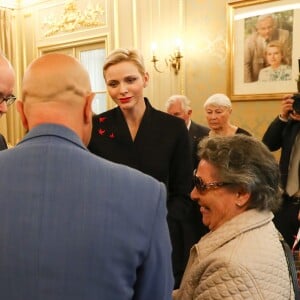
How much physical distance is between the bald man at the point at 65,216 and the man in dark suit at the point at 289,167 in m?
2.11

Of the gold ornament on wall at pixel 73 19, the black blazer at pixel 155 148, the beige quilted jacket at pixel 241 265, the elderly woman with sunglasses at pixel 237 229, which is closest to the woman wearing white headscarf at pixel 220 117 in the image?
the black blazer at pixel 155 148

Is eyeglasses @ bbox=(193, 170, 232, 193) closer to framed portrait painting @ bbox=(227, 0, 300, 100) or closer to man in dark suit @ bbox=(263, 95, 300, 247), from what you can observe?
man in dark suit @ bbox=(263, 95, 300, 247)

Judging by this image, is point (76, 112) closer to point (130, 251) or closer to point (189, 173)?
point (130, 251)

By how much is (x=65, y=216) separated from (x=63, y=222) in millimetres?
12

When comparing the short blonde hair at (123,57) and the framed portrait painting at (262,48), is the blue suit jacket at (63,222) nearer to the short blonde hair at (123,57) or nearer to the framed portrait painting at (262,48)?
the short blonde hair at (123,57)

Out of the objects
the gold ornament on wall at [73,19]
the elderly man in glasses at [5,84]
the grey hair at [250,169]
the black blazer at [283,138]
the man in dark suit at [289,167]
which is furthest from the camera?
the gold ornament on wall at [73,19]

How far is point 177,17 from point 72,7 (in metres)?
1.91

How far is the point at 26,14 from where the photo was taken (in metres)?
6.45

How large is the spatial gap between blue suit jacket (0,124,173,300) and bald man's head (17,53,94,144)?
0.11 feet

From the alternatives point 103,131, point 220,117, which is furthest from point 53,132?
point 220,117

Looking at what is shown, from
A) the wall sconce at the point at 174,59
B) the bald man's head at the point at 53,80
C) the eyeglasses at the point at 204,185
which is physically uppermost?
the wall sconce at the point at 174,59

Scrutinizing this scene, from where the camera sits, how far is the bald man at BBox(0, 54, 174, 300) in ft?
2.52

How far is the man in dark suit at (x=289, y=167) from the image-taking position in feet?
8.87

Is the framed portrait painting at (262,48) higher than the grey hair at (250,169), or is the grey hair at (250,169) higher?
the framed portrait painting at (262,48)
